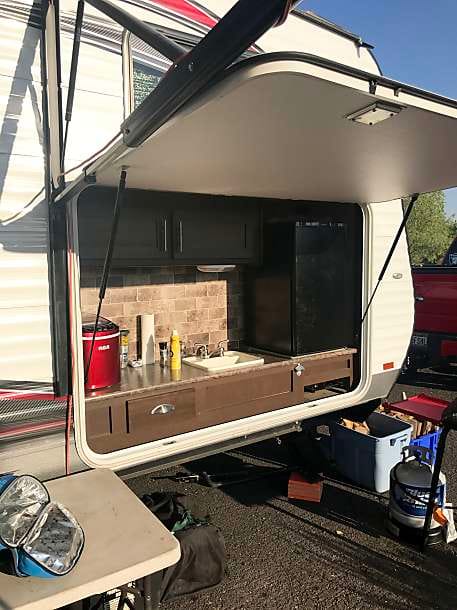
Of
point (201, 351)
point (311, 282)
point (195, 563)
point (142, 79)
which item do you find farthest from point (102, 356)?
point (311, 282)

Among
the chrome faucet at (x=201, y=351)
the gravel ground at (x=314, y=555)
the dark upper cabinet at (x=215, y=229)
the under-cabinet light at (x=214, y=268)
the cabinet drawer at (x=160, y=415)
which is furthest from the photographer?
the chrome faucet at (x=201, y=351)

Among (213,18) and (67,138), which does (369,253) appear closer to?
(213,18)

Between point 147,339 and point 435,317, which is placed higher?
point 147,339

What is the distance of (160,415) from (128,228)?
124 centimetres

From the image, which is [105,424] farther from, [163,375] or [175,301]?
[175,301]

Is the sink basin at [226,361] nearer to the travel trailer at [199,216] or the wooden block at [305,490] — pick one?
the travel trailer at [199,216]

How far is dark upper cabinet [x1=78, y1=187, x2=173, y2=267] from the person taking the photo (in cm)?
307

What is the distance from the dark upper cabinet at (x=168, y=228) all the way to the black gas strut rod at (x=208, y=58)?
1.65 meters

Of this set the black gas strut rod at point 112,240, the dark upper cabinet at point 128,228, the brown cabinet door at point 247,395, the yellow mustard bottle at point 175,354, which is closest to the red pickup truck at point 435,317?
the brown cabinet door at point 247,395

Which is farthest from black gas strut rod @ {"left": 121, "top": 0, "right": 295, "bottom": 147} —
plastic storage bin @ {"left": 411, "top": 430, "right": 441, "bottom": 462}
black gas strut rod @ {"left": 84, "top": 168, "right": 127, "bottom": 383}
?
plastic storage bin @ {"left": 411, "top": 430, "right": 441, "bottom": 462}

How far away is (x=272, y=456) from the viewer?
4.40 m

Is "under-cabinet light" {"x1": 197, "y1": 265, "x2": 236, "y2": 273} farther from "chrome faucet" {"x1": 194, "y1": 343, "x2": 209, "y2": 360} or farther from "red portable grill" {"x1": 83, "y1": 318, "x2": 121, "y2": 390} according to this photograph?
"red portable grill" {"x1": 83, "y1": 318, "x2": 121, "y2": 390}

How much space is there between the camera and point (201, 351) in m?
4.07

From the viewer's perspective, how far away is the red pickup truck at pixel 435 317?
6.55 m
